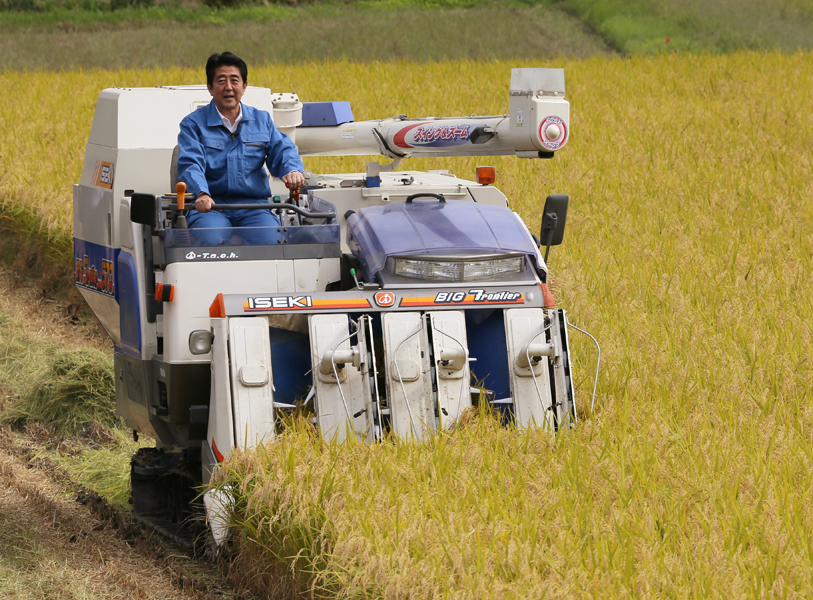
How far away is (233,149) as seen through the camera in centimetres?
491

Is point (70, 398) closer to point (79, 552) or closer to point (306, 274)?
point (79, 552)

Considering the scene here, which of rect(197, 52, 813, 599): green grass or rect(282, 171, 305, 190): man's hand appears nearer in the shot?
rect(197, 52, 813, 599): green grass

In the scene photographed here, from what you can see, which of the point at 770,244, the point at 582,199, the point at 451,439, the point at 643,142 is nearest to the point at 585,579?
the point at 451,439

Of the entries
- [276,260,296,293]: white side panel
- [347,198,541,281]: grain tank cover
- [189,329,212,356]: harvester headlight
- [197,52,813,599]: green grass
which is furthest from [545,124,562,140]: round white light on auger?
[189,329,212,356]: harvester headlight

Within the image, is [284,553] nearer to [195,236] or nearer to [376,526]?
[376,526]

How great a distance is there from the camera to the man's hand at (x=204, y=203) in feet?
14.7

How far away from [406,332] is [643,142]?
848 centimetres

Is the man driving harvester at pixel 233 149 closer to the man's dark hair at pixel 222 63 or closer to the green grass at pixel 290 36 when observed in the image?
the man's dark hair at pixel 222 63

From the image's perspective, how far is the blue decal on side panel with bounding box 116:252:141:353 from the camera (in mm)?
4762

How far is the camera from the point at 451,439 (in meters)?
3.98

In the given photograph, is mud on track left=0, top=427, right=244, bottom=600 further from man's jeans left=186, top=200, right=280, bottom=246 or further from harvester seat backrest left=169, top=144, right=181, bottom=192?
harvester seat backrest left=169, top=144, right=181, bottom=192

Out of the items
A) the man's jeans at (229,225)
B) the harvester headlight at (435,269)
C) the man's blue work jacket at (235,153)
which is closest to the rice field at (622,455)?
the harvester headlight at (435,269)

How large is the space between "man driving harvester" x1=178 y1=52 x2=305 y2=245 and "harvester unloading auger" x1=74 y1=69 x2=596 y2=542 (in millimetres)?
200

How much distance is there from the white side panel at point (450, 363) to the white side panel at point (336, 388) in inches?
12.2
